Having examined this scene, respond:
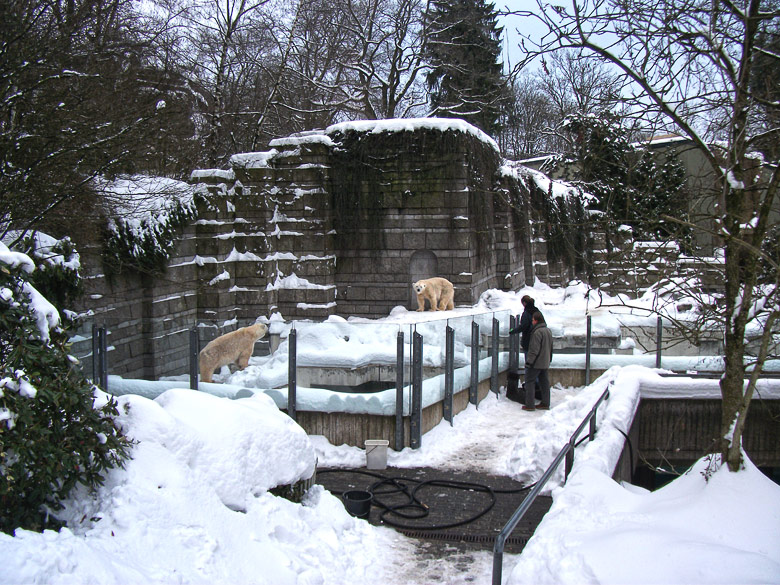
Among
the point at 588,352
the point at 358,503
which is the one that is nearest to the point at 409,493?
the point at 358,503

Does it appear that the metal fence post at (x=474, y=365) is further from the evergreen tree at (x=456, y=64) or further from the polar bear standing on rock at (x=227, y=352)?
the evergreen tree at (x=456, y=64)

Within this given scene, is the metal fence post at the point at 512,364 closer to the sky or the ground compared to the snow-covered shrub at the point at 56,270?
closer to the ground

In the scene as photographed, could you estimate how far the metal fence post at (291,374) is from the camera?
26.9 feet

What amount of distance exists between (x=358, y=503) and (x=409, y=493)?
0.82 meters

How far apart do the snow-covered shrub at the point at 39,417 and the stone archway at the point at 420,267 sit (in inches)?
561

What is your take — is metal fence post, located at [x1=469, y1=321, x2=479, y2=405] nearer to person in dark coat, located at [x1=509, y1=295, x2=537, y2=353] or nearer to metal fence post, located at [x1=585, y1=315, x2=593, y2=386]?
person in dark coat, located at [x1=509, y1=295, x2=537, y2=353]

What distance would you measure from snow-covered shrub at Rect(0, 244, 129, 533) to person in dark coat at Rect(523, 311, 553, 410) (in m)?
7.32

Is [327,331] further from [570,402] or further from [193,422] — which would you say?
[193,422]

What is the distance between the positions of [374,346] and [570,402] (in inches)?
101

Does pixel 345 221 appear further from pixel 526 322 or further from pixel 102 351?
pixel 102 351

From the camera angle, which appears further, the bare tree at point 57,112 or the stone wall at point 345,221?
the stone wall at point 345,221

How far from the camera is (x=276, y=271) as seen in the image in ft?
58.9

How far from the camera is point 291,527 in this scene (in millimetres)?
4840

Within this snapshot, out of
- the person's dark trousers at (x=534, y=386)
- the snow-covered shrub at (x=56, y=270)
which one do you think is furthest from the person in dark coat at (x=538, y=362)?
the snow-covered shrub at (x=56, y=270)
